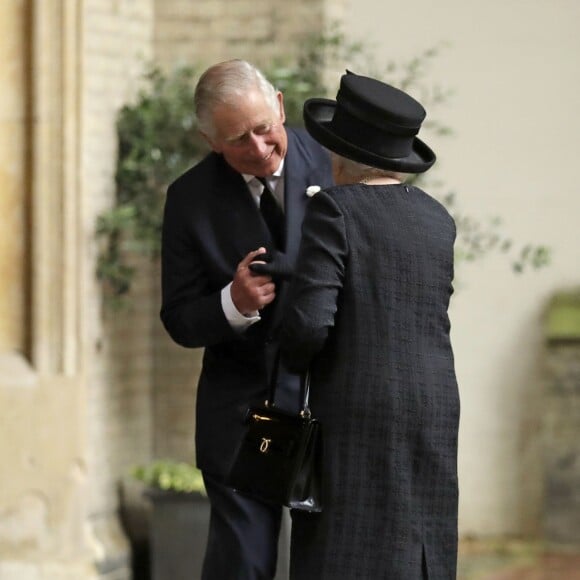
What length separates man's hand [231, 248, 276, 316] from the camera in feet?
11.2

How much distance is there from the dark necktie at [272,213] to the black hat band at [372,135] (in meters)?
0.44

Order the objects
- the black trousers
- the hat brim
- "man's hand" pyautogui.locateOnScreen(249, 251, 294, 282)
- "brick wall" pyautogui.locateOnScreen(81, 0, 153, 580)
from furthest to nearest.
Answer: "brick wall" pyautogui.locateOnScreen(81, 0, 153, 580), the black trousers, "man's hand" pyautogui.locateOnScreen(249, 251, 294, 282), the hat brim

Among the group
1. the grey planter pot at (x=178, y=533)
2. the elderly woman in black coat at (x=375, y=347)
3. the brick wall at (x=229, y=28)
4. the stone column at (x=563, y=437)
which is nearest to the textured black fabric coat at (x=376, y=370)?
the elderly woman in black coat at (x=375, y=347)

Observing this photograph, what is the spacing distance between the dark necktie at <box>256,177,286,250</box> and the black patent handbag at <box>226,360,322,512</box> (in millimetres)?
483

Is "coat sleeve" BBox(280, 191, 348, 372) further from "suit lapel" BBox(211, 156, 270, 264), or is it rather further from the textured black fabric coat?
"suit lapel" BBox(211, 156, 270, 264)

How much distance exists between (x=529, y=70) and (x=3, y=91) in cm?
296

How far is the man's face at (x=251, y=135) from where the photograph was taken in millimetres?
3484

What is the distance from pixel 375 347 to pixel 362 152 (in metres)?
Answer: 0.41

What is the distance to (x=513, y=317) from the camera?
24.8ft

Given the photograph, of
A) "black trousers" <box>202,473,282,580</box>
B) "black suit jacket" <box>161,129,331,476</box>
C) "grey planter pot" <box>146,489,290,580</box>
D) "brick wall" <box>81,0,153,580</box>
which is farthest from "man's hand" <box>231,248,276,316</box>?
"grey planter pot" <box>146,489,290,580</box>

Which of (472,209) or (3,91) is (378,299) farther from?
(472,209)

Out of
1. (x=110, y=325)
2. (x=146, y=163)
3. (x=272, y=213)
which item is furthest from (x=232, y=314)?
(x=110, y=325)

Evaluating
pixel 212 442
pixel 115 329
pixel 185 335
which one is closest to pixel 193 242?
pixel 185 335

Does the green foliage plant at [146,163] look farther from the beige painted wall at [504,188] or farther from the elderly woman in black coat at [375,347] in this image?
the elderly woman in black coat at [375,347]
